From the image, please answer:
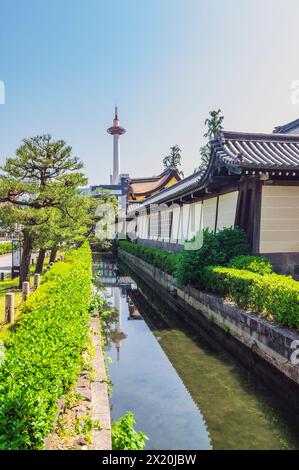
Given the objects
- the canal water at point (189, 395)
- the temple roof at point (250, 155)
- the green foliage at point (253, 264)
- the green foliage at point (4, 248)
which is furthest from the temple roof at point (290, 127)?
the green foliage at point (4, 248)

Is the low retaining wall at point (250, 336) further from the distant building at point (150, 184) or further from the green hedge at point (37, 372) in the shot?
the distant building at point (150, 184)

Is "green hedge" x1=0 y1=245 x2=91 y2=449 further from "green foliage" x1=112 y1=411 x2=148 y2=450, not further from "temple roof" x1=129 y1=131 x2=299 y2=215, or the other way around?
"temple roof" x1=129 y1=131 x2=299 y2=215

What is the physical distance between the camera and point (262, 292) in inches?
301

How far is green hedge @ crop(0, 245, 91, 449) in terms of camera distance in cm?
291

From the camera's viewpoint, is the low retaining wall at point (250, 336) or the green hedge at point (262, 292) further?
the green hedge at point (262, 292)

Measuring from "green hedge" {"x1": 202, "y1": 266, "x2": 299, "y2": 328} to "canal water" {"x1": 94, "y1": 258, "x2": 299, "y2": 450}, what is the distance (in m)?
1.23

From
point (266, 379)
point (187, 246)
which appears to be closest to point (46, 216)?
point (187, 246)

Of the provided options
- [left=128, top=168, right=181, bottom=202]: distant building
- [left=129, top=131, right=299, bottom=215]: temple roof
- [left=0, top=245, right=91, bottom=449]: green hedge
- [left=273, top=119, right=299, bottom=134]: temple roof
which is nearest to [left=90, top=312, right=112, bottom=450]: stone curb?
[left=0, top=245, right=91, bottom=449]: green hedge

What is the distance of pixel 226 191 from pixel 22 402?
1224 centimetres

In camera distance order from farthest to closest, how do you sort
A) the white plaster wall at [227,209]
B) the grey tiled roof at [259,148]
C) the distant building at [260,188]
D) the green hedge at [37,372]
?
the white plaster wall at [227,209], the grey tiled roof at [259,148], the distant building at [260,188], the green hedge at [37,372]

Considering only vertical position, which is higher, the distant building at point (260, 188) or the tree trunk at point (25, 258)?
the distant building at point (260, 188)

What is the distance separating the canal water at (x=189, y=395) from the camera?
4.84 metres

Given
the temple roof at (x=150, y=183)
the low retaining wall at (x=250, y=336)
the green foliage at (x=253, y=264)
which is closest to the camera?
the low retaining wall at (x=250, y=336)

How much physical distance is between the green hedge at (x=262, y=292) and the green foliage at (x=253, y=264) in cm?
64
